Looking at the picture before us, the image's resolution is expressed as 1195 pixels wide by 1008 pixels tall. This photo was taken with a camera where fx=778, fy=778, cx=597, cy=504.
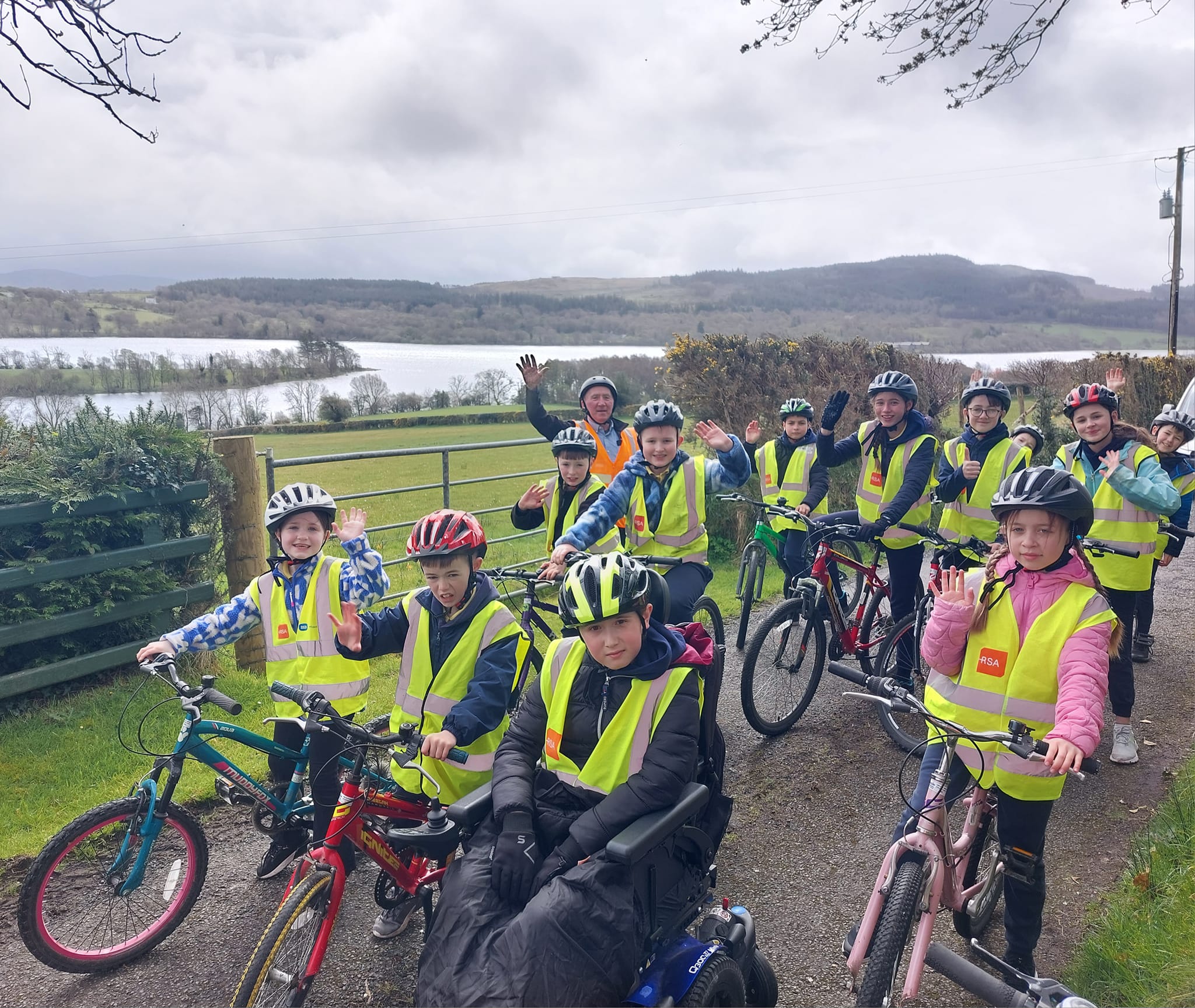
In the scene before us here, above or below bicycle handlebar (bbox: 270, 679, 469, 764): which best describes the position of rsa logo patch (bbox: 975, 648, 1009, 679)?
above

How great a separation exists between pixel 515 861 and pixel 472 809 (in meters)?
0.30

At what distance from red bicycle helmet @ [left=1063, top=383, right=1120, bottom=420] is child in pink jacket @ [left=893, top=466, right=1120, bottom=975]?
119 inches

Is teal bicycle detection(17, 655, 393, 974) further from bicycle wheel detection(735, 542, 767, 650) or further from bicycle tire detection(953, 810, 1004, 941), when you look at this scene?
bicycle wheel detection(735, 542, 767, 650)

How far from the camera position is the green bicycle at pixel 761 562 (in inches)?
259

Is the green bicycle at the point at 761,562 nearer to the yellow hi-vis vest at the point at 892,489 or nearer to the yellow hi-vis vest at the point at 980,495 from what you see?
the yellow hi-vis vest at the point at 892,489

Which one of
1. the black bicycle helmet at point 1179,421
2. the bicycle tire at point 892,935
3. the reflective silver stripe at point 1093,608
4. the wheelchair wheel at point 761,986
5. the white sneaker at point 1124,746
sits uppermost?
the black bicycle helmet at point 1179,421

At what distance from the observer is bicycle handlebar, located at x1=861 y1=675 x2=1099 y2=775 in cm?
242

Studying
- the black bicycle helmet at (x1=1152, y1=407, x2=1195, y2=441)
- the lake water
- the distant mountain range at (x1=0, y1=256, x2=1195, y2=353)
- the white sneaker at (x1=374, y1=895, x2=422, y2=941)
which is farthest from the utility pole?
the white sneaker at (x1=374, y1=895, x2=422, y2=941)

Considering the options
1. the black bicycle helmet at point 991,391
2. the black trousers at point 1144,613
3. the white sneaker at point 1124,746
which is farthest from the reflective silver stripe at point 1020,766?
the black trousers at point 1144,613

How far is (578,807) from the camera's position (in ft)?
9.40

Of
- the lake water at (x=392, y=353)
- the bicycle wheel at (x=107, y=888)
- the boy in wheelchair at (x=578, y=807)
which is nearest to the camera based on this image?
the boy in wheelchair at (x=578, y=807)

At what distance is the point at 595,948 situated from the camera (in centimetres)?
229

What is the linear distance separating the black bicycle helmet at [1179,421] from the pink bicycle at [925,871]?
4956mm

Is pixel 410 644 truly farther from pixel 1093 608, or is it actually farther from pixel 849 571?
pixel 849 571
